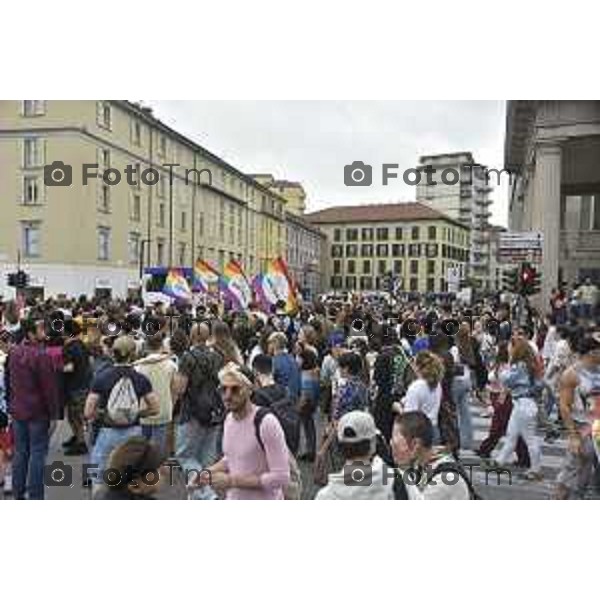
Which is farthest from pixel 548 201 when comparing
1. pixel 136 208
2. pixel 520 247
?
pixel 136 208

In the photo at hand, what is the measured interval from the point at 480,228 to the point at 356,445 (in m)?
120

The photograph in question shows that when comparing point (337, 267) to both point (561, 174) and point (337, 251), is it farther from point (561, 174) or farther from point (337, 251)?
point (561, 174)

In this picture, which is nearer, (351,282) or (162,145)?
(162,145)

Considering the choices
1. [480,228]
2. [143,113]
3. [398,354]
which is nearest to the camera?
[398,354]

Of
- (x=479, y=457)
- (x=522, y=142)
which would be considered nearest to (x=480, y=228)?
(x=522, y=142)

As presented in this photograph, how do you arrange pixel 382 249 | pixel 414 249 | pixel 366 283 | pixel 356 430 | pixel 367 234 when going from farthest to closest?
pixel 367 234 → pixel 414 249 → pixel 382 249 → pixel 366 283 → pixel 356 430

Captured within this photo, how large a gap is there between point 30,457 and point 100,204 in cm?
3167

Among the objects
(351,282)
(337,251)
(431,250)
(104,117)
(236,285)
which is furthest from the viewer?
(431,250)

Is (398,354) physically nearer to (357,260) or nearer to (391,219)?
(357,260)

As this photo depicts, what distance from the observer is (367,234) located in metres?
67.8

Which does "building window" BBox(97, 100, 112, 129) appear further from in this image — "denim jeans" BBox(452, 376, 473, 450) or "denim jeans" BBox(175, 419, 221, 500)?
"denim jeans" BBox(175, 419, 221, 500)

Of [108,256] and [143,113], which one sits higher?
[143,113]

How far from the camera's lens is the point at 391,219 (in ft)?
210

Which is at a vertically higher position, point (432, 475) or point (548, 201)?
point (548, 201)
